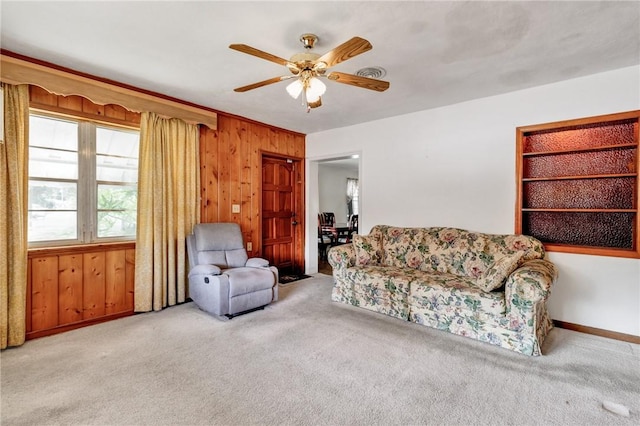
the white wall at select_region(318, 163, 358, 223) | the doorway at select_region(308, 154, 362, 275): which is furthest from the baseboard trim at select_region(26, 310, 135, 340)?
the white wall at select_region(318, 163, 358, 223)

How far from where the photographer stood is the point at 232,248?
154 inches

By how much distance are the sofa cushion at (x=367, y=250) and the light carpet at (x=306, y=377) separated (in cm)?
89

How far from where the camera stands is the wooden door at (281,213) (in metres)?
5.04

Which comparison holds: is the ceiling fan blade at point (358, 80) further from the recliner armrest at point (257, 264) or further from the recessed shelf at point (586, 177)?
the recliner armrest at point (257, 264)

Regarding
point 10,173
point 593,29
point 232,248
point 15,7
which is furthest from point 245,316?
point 593,29

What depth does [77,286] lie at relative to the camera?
307 cm

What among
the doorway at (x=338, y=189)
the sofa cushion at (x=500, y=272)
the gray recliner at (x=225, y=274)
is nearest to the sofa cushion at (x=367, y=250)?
the gray recliner at (x=225, y=274)

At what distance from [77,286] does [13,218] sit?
834 mm

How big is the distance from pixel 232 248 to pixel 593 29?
3.89 meters

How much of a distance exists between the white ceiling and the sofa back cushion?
161 centimetres

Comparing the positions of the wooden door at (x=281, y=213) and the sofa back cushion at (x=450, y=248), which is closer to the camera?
the sofa back cushion at (x=450, y=248)

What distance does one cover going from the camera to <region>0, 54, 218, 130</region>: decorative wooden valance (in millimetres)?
2592

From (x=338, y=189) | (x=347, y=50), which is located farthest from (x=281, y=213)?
(x=338, y=189)

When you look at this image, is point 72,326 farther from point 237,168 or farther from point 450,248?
point 450,248
